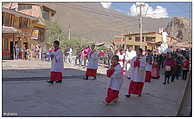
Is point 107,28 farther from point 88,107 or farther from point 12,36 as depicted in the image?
point 88,107

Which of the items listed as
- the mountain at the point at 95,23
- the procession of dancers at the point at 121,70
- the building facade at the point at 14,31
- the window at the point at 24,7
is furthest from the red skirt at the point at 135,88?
the mountain at the point at 95,23

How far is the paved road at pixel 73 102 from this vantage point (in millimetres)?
6188

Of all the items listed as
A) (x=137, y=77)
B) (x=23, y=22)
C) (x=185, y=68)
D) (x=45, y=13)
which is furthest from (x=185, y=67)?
(x=45, y=13)

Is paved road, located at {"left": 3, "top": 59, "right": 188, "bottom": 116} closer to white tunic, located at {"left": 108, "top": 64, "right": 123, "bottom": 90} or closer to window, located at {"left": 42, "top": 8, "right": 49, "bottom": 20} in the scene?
→ white tunic, located at {"left": 108, "top": 64, "right": 123, "bottom": 90}

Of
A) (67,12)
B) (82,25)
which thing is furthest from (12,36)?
(67,12)

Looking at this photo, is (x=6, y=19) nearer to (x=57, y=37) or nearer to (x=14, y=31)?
(x=14, y=31)

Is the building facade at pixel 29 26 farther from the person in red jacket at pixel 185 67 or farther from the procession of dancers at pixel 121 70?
the person in red jacket at pixel 185 67

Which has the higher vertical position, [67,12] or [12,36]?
[67,12]

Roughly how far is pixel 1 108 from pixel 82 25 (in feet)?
382

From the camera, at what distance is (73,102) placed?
711cm

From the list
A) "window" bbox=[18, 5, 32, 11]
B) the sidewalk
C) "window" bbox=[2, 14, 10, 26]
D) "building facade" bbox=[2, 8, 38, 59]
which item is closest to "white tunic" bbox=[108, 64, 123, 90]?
the sidewalk

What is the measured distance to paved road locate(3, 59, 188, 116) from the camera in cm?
619

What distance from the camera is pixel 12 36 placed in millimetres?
28641

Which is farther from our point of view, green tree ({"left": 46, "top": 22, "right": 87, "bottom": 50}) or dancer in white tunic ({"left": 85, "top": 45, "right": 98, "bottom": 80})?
green tree ({"left": 46, "top": 22, "right": 87, "bottom": 50})
